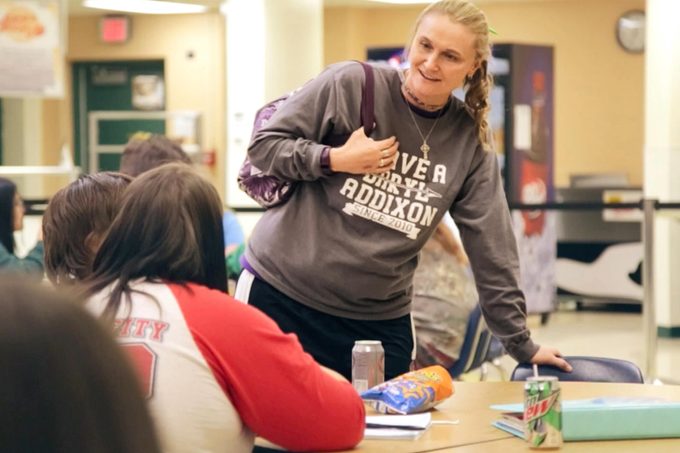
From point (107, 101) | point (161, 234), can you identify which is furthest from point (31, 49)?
point (107, 101)

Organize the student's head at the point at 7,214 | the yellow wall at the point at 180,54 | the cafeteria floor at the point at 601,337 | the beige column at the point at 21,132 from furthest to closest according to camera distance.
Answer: the yellow wall at the point at 180,54, the beige column at the point at 21,132, the cafeteria floor at the point at 601,337, the student's head at the point at 7,214

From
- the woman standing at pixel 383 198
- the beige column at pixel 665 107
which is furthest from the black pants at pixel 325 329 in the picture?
the beige column at pixel 665 107

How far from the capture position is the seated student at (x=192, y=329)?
1900mm

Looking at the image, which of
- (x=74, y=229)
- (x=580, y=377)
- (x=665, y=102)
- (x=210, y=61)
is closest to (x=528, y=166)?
(x=665, y=102)

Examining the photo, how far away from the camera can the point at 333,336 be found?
271cm

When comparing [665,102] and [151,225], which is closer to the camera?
[151,225]

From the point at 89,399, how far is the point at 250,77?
9061 millimetres

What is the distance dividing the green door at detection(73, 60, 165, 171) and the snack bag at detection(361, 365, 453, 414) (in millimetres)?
11778

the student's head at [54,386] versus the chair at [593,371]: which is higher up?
the student's head at [54,386]

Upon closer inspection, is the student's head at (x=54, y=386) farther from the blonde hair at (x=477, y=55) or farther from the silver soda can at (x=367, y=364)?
the blonde hair at (x=477, y=55)

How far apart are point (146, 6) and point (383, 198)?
10876 mm

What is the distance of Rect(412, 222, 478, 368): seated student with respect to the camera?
4.59 metres

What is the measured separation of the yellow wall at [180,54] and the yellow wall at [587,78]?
1.42m

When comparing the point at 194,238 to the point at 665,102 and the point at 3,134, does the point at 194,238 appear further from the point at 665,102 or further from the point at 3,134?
the point at 3,134
